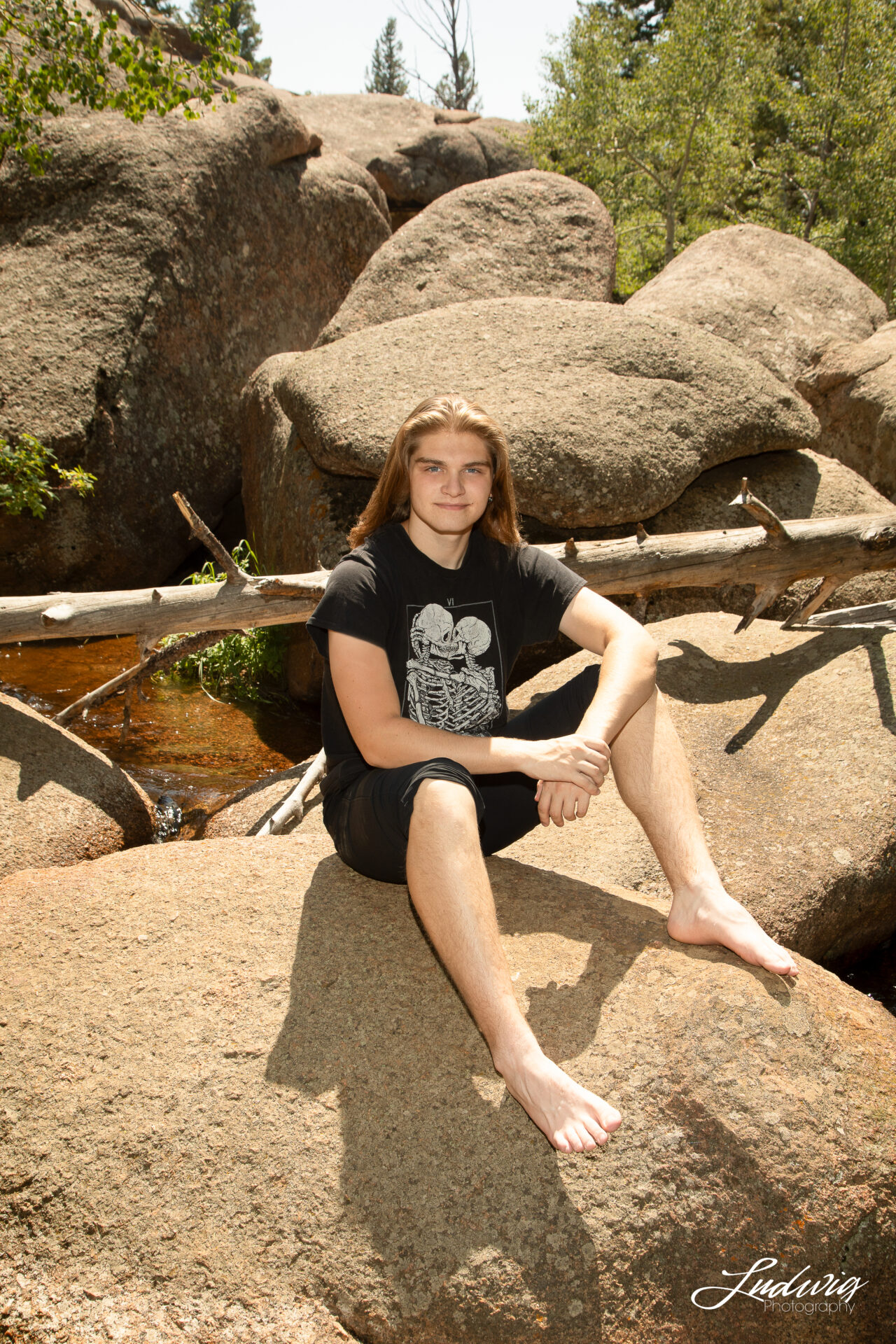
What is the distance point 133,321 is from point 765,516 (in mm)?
5325

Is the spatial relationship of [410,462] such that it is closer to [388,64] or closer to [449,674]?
[449,674]

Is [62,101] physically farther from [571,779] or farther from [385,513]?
[571,779]

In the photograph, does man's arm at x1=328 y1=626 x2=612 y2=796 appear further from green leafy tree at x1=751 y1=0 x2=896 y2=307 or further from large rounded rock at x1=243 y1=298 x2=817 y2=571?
green leafy tree at x1=751 y1=0 x2=896 y2=307

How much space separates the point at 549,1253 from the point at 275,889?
1.23 metres

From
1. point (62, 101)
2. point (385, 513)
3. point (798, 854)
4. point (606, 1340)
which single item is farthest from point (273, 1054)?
point (62, 101)

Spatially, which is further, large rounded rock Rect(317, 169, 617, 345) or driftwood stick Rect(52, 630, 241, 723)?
large rounded rock Rect(317, 169, 617, 345)

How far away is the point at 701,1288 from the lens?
1.96 m

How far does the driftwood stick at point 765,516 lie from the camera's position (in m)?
4.38

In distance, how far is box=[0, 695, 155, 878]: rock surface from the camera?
12.7 ft

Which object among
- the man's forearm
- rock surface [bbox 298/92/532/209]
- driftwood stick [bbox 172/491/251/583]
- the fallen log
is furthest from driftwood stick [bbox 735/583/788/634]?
rock surface [bbox 298/92/532/209]

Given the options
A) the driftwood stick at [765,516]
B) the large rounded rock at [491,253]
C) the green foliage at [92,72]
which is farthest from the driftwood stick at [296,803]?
the large rounded rock at [491,253]

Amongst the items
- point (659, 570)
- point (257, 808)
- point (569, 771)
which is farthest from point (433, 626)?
point (659, 570)

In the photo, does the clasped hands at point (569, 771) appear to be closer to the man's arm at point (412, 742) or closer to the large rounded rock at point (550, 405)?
the man's arm at point (412, 742)

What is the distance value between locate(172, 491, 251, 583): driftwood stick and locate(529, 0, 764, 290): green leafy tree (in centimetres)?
1388
